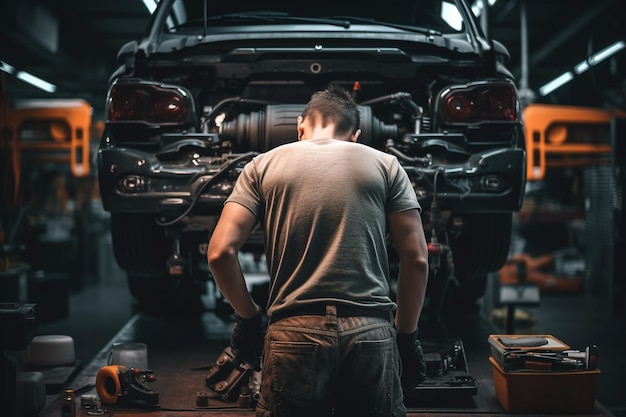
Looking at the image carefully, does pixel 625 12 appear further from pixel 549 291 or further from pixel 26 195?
pixel 26 195

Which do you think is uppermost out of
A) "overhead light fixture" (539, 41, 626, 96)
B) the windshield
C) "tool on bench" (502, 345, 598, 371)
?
"overhead light fixture" (539, 41, 626, 96)

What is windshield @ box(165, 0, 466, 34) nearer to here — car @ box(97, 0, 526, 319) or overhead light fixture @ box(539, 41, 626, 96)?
car @ box(97, 0, 526, 319)

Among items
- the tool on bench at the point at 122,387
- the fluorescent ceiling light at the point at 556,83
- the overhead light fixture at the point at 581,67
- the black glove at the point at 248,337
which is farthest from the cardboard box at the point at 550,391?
the fluorescent ceiling light at the point at 556,83

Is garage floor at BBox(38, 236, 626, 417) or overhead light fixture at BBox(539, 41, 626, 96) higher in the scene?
overhead light fixture at BBox(539, 41, 626, 96)

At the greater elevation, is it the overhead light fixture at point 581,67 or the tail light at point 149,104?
the overhead light fixture at point 581,67

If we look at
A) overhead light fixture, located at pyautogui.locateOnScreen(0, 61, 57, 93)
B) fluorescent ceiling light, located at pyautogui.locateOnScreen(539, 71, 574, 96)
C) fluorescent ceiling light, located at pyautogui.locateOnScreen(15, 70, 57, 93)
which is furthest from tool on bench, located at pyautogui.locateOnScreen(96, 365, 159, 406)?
fluorescent ceiling light, located at pyautogui.locateOnScreen(539, 71, 574, 96)

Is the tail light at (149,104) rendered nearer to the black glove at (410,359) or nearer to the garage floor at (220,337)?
the garage floor at (220,337)

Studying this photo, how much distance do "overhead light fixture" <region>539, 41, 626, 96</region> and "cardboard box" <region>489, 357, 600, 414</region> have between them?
5254mm

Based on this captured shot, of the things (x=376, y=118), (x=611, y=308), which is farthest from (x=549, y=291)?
(x=376, y=118)

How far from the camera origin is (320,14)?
426 centimetres

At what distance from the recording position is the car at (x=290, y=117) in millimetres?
3479

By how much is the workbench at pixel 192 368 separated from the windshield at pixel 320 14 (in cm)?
169

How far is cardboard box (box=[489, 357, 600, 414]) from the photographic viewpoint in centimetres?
302

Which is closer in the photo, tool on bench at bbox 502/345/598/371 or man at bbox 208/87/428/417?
man at bbox 208/87/428/417
